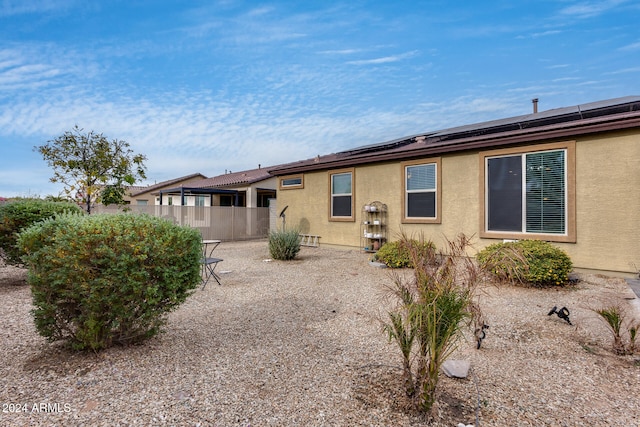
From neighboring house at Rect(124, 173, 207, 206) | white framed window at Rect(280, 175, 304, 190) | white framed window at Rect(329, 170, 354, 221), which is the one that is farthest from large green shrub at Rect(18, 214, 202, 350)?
neighboring house at Rect(124, 173, 207, 206)

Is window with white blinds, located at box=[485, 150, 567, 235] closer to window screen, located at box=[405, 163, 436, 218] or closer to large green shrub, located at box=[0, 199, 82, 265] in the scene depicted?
window screen, located at box=[405, 163, 436, 218]

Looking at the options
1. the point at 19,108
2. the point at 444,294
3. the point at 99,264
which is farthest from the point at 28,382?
the point at 19,108

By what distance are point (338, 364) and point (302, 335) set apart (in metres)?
0.81

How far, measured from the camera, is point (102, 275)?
262 centimetres

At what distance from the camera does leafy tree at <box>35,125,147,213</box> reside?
1191 cm

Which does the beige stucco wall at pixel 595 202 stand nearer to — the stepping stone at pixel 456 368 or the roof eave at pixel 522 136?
the roof eave at pixel 522 136

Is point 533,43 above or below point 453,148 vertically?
above

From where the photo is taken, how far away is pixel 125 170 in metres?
13.0

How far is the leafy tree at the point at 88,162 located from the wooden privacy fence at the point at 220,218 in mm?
1245

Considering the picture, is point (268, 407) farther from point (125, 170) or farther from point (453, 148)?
point (125, 170)

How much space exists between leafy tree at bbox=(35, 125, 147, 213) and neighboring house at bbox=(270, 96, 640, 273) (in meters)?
8.69

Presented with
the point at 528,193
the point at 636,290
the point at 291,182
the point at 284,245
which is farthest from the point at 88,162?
the point at 636,290

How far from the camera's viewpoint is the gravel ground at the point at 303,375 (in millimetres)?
2072

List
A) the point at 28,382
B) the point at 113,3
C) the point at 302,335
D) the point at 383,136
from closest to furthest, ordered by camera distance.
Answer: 1. the point at 28,382
2. the point at 302,335
3. the point at 113,3
4. the point at 383,136
